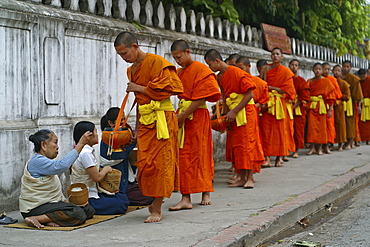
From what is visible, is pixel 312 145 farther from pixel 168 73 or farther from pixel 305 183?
pixel 168 73

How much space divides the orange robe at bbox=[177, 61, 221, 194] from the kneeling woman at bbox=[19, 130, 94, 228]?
Answer: 1297 millimetres

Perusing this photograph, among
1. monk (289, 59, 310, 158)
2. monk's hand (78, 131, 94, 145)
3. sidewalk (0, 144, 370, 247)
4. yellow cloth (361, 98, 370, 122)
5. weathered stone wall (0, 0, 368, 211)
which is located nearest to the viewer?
sidewalk (0, 144, 370, 247)

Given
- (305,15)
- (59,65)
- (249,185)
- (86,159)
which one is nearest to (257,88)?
(249,185)

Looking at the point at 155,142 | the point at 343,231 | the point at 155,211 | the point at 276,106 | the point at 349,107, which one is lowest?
the point at 343,231

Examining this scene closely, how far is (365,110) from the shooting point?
14.6m

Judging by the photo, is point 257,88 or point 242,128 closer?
point 242,128

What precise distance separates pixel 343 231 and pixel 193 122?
6.61 ft

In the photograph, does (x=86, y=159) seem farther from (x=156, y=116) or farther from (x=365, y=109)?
(x=365, y=109)

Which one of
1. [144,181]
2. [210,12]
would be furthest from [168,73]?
[210,12]

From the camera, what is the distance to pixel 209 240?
4.66m

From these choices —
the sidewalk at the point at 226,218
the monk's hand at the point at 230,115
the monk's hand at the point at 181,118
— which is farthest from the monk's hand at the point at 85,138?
the monk's hand at the point at 230,115

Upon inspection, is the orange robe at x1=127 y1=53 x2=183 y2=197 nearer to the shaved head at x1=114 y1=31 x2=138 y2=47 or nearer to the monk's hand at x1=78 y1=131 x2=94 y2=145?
the shaved head at x1=114 y1=31 x2=138 y2=47

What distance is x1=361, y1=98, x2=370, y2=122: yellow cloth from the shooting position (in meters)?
14.5

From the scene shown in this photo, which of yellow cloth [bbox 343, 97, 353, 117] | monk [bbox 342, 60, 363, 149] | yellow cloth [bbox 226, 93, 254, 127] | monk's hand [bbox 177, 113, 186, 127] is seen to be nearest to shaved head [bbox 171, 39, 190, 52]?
monk's hand [bbox 177, 113, 186, 127]
